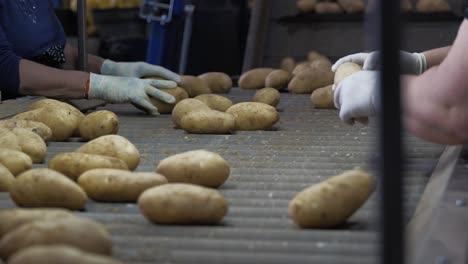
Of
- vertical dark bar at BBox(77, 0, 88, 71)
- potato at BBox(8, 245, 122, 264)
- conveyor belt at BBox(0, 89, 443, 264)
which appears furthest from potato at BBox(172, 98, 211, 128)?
potato at BBox(8, 245, 122, 264)

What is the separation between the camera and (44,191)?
4.12 ft

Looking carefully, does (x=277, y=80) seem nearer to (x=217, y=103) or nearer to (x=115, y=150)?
(x=217, y=103)

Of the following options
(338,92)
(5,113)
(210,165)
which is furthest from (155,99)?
(210,165)

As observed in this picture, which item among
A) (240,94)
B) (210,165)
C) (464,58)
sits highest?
(464,58)

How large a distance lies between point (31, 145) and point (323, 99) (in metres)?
1.08

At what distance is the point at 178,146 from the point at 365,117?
427 millimetres

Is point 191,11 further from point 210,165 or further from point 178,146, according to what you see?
point 210,165

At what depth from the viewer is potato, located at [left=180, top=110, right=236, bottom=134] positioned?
6.81 feet

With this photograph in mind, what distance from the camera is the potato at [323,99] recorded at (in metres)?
2.54

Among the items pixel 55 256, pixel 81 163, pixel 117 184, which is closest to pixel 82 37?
pixel 81 163

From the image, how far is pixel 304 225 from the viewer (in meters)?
1.21

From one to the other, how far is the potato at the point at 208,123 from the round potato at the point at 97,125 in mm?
179

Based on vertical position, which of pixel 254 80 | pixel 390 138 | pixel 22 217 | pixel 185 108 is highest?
pixel 390 138

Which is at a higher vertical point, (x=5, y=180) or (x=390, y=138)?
(x=390, y=138)
